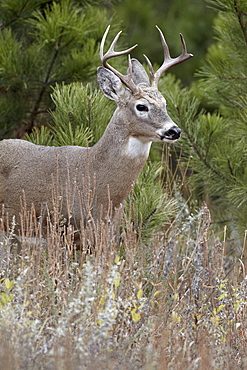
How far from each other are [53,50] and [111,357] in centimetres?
431

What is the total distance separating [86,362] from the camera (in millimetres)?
3246

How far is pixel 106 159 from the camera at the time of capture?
506cm

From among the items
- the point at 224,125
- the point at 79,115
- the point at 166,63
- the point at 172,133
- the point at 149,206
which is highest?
the point at 166,63

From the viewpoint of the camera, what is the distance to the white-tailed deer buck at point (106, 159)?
196 inches

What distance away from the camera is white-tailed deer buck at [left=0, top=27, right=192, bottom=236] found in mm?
4969

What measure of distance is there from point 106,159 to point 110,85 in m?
0.57

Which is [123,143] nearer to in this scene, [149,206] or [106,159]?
[106,159]

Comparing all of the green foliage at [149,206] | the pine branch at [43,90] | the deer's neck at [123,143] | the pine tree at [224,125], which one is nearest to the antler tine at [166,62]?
the deer's neck at [123,143]

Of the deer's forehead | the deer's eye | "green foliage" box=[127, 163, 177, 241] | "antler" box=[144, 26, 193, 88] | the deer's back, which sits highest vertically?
"antler" box=[144, 26, 193, 88]

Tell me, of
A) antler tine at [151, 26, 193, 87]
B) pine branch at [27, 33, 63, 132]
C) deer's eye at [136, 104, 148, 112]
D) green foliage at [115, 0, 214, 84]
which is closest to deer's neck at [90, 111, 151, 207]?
deer's eye at [136, 104, 148, 112]

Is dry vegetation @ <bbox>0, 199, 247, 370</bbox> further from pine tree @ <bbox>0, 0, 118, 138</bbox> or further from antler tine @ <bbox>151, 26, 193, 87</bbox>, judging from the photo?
pine tree @ <bbox>0, 0, 118, 138</bbox>

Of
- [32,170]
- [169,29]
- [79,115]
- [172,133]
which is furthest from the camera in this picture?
[169,29]

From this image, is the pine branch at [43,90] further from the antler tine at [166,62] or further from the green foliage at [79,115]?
the antler tine at [166,62]

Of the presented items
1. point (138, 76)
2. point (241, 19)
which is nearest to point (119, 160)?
point (138, 76)
